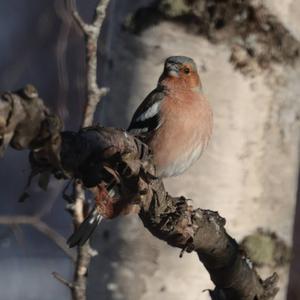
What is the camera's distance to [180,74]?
3529mm

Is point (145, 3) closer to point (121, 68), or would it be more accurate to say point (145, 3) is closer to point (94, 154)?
point (121, 68)

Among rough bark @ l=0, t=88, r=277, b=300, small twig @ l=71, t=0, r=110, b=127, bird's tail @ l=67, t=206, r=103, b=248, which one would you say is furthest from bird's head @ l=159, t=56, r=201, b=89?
rough bark @ l=0, t=88, r=277, b=300

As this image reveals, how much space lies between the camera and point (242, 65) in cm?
295

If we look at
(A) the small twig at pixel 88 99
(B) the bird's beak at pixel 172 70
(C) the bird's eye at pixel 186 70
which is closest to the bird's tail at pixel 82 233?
(A) the small twig at pixel 88 99

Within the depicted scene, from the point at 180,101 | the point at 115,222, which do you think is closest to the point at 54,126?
the point at 115,222

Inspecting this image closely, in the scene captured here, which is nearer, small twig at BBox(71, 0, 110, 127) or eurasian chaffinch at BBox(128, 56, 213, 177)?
small twig at BBox(71, 0, 110, 127)

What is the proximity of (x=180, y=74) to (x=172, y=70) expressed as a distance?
0.36ft

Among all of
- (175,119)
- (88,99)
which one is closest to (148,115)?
(175,119)

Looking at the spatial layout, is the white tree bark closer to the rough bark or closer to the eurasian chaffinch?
the eurasian chaffinch

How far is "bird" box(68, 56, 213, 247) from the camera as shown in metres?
3.22

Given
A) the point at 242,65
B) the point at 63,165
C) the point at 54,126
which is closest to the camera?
the point at 54,126

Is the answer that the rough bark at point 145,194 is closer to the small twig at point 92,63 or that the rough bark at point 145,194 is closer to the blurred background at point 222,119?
the blurred background at point 222,119

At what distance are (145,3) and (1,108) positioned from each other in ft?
5.15

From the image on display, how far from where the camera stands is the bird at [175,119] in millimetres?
3217
